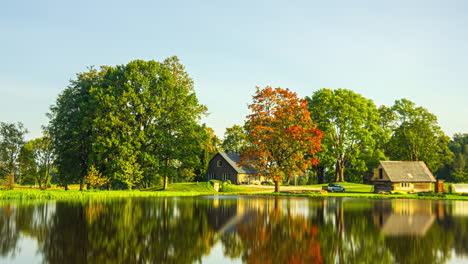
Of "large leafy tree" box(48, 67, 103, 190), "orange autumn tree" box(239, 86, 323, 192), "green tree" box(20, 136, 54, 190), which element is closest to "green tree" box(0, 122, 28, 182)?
"green tree" box(20, 136, 54, 190)

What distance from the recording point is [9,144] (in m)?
83.1

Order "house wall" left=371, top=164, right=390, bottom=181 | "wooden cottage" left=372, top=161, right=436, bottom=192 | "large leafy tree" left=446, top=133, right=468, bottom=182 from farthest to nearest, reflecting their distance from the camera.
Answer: "large leafy tree" left=446, top=133, right=468, bottom=182, "house wall" left=371, top=164, right=390, bottom=181, "wooden cottage" left=372, top=161, right=436, bottom=192

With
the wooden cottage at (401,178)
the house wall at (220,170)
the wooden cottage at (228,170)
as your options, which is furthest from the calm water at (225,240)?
the house wall at (220,170)

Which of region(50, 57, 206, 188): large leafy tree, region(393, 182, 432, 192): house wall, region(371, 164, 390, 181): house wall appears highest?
region(50, 57, 206, 188): large leafy tree

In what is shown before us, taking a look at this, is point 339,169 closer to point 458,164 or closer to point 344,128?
point 344,128

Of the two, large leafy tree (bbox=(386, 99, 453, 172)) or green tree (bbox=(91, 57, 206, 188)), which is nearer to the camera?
green tree (bbox=(91, 57, 206, 188))

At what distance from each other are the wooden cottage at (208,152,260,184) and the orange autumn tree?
102 feet

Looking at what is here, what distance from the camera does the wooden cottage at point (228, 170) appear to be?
88062 mm

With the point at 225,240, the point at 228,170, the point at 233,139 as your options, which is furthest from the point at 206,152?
the point at 225,240

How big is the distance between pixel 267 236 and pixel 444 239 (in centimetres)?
761

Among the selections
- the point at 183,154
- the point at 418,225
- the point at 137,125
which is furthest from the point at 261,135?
the point at 418,225

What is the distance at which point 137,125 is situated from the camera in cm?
6050

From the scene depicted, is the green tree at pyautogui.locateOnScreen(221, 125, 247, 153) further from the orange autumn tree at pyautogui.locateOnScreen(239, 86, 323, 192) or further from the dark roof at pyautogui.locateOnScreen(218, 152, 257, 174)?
the orange autumn tree at pyautogui.locateOnScreen(239, 86, 323, 192)

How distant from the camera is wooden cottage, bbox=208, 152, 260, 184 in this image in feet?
289
